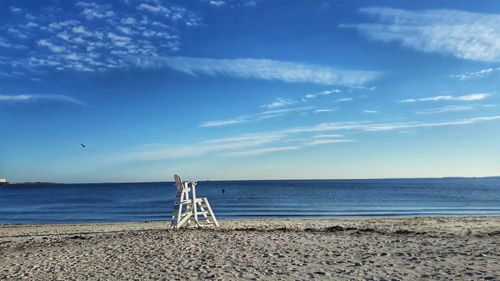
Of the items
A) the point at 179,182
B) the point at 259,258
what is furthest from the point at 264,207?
the point at 259,258

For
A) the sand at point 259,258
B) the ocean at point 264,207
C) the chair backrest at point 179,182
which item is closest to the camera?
the sand at point 259,258

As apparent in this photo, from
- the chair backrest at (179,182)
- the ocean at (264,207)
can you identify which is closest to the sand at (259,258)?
the chair backrest at (179,182)

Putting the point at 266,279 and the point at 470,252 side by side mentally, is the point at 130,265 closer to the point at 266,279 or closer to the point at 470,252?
Answer: the point at 266,279

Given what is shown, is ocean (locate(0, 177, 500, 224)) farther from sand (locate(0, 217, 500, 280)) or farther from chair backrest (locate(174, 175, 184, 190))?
sand (locate(0, 217, 500, 280))

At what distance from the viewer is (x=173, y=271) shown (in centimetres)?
941

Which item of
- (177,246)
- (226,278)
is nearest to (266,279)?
(226,278)

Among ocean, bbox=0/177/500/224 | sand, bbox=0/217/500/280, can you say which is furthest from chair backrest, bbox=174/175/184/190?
ocean, bbox=0/177/500/224

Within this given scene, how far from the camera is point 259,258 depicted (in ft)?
34.4

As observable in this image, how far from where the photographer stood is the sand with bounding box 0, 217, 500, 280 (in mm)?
8906

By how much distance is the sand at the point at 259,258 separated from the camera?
29.2 feet

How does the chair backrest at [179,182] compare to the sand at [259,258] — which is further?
the chair backrest at [179,182]

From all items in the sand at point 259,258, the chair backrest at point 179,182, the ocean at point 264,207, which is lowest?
the ocean at point 264,207

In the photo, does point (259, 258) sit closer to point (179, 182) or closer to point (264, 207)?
point (179, 182)

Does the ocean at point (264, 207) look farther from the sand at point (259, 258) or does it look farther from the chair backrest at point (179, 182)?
the sand at point (259, 258)
